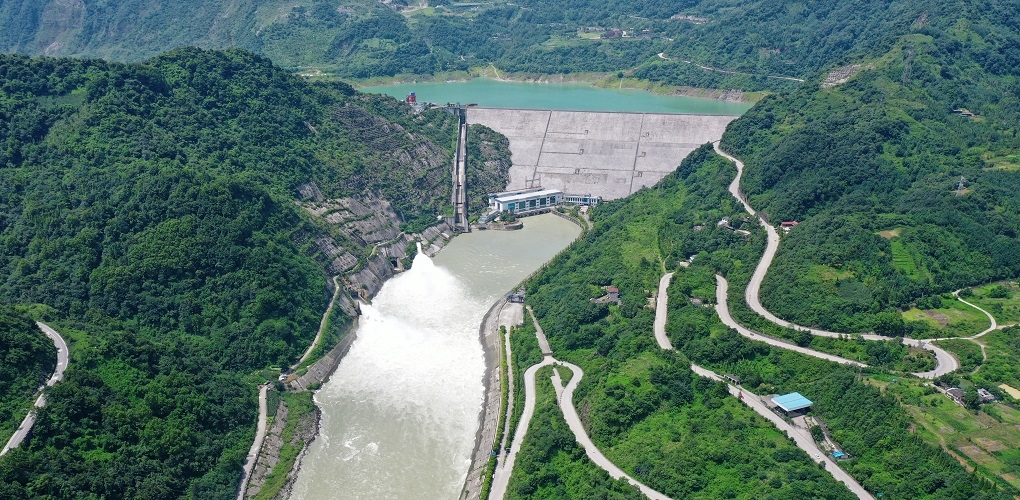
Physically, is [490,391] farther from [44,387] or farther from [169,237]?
[44,387]

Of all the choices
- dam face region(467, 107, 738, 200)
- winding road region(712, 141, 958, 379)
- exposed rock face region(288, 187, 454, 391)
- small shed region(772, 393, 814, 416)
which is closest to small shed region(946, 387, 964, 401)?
winding road region(712, 141, 958, 379)

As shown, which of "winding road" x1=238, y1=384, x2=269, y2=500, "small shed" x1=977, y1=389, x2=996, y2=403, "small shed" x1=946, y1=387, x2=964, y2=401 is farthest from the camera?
"winding road" x1=238, y1=384, x2=269, y2=500

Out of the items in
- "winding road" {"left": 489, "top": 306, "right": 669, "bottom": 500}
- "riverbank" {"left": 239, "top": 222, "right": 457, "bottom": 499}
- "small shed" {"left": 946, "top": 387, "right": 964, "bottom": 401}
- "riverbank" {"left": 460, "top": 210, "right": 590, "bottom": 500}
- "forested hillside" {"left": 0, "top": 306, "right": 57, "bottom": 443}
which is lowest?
"riverbank" {"left": 239, "top": 222, "right": 457, "bottom": 499}

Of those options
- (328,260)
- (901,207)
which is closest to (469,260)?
(328,260)

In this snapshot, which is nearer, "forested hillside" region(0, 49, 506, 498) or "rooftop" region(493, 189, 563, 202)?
"forested hillside" region(0, 49, 506, 498)

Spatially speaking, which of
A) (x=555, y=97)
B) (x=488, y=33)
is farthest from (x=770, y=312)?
(x=488, y=33)

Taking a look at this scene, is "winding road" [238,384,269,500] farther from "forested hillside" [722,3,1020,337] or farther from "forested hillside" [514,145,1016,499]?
"forested hillside" [722,3,1020,337]

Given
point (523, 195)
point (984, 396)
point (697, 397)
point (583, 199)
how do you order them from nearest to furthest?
point (984, 396), point (697, 397), point (523, 195), point (583, 199)
